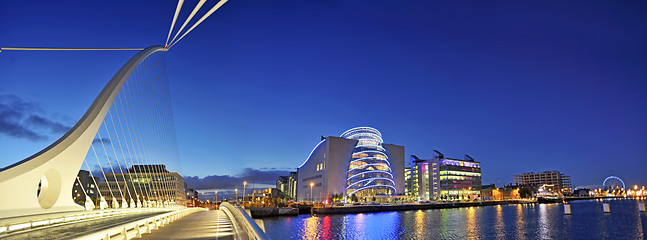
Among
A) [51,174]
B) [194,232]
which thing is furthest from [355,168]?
[194,232]

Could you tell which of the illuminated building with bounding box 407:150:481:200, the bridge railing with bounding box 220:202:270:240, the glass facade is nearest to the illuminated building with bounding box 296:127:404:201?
the glass facade

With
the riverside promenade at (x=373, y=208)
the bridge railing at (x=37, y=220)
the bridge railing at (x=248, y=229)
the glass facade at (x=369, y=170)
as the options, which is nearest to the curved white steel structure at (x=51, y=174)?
the bridge railing at (x=37, y=220)

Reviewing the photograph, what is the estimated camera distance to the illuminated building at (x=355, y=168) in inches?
5325

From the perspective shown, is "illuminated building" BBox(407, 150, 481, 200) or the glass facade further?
"illuminated building" BBox(407, 150, 481, 200)

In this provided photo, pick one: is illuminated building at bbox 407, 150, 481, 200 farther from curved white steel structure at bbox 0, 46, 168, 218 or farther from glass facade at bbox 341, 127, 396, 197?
curved white steel structure at bbox 0, 46, 168, 218

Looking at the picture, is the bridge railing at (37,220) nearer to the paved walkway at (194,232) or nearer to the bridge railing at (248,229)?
the paved walkway at (194,232)

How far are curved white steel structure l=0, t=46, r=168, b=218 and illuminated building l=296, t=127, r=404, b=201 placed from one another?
373 feet

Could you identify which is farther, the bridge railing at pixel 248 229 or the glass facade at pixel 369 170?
the glass facade at pixel 369 170

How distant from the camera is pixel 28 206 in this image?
1467 centimetres

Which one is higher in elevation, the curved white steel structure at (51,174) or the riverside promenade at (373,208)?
the curved white steel structure at (51,174)

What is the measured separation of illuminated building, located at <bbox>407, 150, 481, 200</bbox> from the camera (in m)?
177

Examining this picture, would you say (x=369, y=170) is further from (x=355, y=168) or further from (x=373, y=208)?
(x=373, y=208)

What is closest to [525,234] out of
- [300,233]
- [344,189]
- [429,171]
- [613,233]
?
[613,233]

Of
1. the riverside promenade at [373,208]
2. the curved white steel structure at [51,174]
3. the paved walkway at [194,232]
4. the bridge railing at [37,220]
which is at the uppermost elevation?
the curved white steel structure at [51,174]
